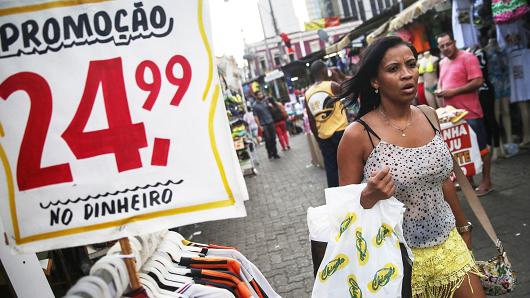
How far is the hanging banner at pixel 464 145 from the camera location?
15.3 ft

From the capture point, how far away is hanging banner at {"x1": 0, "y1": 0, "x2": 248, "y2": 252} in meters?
1.56

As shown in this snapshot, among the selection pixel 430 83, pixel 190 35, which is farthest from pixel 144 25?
pixel 430 83

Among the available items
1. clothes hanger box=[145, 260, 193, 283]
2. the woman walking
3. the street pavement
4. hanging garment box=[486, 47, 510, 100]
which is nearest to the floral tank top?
the woman walking

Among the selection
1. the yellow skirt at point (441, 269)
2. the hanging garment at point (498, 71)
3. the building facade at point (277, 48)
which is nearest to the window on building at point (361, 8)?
the building facade at point (277, 48)

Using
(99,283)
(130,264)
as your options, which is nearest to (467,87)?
(130,264)

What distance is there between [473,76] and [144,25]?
4630 millimetres

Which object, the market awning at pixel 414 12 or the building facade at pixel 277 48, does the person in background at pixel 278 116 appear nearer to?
the market awning at pixel 414 12

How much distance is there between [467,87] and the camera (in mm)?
4988

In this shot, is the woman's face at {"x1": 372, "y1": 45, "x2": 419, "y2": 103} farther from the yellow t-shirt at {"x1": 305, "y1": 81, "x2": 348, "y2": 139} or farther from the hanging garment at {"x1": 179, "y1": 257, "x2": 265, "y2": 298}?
the yellow t-shirt at {"x1": 305, "y1": 81, "x2": 348, "y2": 139}

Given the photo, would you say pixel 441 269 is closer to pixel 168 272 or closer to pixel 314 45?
pixel 168 272

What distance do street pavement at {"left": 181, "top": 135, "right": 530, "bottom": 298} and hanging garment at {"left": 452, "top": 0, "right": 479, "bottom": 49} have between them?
1989 millimetres

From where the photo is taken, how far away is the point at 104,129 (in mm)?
1574

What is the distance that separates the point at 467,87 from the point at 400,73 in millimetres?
3471

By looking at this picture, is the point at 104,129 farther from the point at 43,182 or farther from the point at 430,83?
the point at 430,83
